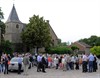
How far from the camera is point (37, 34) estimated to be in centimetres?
7175

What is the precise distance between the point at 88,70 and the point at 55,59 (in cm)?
534

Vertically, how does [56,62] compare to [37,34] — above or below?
below

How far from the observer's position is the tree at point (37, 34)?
71.7 m

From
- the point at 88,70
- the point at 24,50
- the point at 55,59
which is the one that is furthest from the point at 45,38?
the point at 88,70

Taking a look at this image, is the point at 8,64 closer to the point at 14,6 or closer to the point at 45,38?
the point at 45,38

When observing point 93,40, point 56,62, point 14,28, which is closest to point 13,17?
point 14,28

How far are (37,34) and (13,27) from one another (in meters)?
14.2

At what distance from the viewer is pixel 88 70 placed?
2742 centimetres

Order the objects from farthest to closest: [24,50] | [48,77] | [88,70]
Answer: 1. [24,50]
2. [88,70]
3. [48,77]

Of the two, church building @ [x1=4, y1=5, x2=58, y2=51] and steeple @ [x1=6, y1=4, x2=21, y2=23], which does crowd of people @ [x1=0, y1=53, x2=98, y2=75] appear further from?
steeple @ [x1=6, y1=4, x2=21, y2=23]

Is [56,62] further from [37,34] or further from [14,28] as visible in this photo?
[14,28]

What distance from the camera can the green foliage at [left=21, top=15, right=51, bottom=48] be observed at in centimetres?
7169

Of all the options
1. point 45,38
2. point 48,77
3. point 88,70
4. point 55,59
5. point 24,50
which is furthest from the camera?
point 24,50

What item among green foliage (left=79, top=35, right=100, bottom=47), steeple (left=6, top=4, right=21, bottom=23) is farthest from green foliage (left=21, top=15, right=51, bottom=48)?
green foliage (left=79, top=35, right=100, bottom=47)
